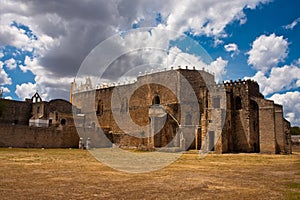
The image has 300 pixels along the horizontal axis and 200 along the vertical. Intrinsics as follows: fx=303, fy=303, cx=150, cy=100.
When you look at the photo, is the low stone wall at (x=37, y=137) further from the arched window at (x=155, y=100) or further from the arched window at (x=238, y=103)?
Result: the arched window at (x=238, y=103)

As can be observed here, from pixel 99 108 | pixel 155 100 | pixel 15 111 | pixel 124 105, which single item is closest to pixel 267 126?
pixel 155 100

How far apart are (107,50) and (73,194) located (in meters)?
12.8

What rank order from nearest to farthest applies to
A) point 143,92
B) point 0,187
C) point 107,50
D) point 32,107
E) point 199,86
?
point 0,187 → point 107,50 → point 199,86 → point 143,92 → point 32,107

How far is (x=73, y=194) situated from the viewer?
777 centimetres

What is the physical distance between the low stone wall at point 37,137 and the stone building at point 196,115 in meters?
3.83

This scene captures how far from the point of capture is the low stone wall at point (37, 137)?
3183 cm

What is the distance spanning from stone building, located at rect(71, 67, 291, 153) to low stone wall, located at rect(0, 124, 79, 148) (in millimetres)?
3831

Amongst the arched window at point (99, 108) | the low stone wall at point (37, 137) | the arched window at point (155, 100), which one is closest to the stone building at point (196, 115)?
the arched window at point (155, 100)

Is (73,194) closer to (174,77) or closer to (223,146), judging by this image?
(223,146)

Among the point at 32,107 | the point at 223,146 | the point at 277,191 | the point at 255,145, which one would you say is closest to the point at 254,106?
the point at 255,145

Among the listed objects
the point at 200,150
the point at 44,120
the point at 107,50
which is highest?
the point at 107,50

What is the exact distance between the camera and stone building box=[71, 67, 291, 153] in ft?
105

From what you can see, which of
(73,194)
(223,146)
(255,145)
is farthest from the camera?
(255,145)

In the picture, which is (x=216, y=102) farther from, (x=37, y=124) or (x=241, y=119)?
(x=37, y=124)
